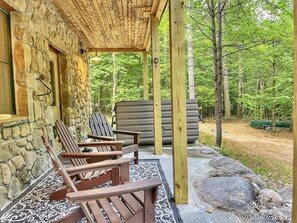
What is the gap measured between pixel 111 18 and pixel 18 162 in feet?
10.4

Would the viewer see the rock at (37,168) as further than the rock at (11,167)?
Yes

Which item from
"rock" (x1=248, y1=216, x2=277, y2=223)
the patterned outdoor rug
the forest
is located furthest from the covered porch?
the forest

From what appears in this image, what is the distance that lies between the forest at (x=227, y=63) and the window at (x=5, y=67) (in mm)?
4233

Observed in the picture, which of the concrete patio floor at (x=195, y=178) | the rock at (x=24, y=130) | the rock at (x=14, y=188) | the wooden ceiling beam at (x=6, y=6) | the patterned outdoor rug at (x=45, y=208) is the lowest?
the concrete patio floor at (x=195, y=178)

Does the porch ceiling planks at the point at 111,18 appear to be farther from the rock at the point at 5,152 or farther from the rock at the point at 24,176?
the rock at the point at 24,176

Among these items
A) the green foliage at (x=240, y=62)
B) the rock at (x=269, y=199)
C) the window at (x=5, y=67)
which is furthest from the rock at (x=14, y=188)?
the green foliage at (x=240, y=62)

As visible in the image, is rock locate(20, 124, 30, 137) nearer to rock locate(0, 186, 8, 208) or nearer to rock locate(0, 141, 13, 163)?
rock locate(0, 141, 13, 163)

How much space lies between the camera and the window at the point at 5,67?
2590 mm

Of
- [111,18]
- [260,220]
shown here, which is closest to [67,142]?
[260,220]

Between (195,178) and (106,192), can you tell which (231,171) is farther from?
(106,192)

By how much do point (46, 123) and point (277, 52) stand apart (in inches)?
299

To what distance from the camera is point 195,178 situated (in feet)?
9.95

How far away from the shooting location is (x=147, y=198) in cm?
143

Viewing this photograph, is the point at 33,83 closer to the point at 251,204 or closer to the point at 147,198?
the point at 147,198
